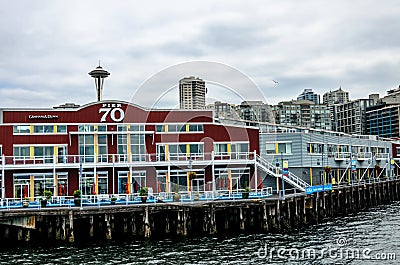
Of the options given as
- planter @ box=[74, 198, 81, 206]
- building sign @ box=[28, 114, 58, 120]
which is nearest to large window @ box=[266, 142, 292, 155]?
building sign @ box=[28, 114, 58, 120]

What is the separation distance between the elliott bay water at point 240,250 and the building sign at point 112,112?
681 inches

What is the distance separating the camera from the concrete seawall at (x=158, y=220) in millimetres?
43125

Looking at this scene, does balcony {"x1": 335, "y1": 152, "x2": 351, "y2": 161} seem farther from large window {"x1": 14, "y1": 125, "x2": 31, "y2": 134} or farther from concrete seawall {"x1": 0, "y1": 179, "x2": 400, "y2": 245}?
large window {"x1": 14, "y1": 125, "x2": 31, "y2": 134}

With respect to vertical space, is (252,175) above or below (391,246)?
above

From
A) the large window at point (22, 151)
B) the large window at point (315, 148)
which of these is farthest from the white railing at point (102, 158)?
the large window at point (315, 148)

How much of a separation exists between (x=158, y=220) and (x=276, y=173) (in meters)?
13.7

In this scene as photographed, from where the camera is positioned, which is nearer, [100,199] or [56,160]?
[100,199]

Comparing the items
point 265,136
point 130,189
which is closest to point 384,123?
point 265,136

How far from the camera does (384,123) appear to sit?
192 m

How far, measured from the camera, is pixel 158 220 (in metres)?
50.2

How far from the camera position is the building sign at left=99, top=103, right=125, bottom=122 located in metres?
56.8

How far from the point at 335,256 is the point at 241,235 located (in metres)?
10.2

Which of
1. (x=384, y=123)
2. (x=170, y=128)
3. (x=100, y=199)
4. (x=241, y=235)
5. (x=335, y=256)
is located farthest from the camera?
(x=384, y=123)

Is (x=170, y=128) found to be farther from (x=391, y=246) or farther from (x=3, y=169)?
(x=391, y=246)
